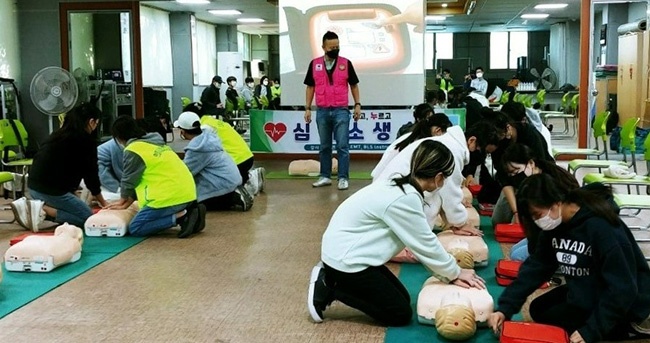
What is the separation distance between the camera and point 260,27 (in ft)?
70.0

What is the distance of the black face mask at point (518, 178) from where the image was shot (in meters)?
4.01

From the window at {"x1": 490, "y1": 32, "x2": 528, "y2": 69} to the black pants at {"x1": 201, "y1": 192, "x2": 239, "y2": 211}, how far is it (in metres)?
19.6

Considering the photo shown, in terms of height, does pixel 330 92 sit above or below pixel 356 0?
below

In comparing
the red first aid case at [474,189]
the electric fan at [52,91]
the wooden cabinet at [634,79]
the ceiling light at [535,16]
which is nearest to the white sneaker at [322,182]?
the red first aid case at [474,189]

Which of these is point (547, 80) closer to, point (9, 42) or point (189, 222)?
point (9, 42)

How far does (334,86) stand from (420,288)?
387 cm

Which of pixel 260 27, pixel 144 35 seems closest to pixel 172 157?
pixel 144 35

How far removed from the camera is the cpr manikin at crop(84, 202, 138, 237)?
5246 millimetres

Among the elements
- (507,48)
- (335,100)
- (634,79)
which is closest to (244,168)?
(335,100)

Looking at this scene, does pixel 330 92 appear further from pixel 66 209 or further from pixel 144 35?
pixel 144 35

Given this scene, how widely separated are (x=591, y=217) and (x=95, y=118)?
371 centimetres

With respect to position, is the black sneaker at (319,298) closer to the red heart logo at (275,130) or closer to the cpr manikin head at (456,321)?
the cpr manikin head at (456,321)

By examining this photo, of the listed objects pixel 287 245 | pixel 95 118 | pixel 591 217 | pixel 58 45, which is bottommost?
pixel 287 245

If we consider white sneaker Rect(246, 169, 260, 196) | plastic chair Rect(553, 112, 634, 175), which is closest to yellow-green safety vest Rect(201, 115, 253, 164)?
white sneaker Rect(246, 169, 260, 196)
